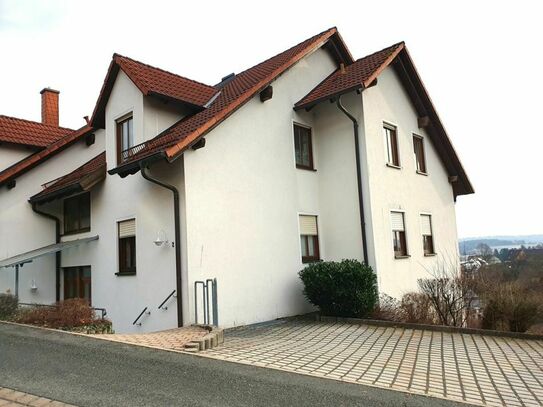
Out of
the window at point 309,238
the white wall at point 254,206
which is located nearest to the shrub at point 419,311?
the white wall at point 254,206

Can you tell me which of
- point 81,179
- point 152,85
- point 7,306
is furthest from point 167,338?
point 152,85

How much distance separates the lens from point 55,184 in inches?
618

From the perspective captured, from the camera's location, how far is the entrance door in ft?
47.4

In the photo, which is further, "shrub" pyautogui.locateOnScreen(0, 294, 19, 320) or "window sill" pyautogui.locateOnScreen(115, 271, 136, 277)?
"window sill" pyautogui.locateOnScreen(115, 271, 136, 277)

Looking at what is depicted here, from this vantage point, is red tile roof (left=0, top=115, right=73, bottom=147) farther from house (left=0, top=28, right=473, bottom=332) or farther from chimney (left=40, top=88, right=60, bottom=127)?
chimney (left=40, top=88, right=60, bottom=127)

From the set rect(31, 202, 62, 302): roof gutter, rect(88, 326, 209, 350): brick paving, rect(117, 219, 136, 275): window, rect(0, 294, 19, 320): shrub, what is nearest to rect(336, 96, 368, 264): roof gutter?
rect(88, 326, 209, 350): brick paving

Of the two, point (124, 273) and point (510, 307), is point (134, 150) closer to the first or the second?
point (124, 273)

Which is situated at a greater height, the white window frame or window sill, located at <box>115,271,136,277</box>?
the white window frame

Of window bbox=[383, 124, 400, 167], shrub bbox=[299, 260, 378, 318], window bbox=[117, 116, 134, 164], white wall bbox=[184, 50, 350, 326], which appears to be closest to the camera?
white wall bbox=[184, 50, 350, 326]

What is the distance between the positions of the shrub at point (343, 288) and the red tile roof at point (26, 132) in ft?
43.1

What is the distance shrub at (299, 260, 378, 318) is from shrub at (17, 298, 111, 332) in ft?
17.2

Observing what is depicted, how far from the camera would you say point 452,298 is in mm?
11984

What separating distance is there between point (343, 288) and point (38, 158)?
39.2ft

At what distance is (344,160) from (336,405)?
9.76 metres
